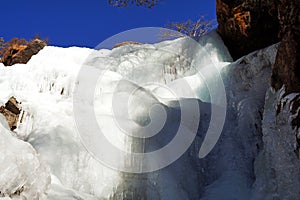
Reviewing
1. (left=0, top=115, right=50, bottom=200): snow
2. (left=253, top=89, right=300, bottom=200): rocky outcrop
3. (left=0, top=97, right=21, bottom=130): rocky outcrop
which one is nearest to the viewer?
(left=0, top=115, right=50, bottom=200): snow

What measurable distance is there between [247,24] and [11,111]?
14.8 ft

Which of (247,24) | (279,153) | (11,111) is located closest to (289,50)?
(279,153)

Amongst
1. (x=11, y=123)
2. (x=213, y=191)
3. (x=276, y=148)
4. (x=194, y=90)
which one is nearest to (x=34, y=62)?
(x=11, y=123)

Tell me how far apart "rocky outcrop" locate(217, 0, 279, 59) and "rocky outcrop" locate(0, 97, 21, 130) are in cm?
432

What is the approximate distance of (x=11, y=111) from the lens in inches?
211

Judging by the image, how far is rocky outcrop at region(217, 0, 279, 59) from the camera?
731 cm

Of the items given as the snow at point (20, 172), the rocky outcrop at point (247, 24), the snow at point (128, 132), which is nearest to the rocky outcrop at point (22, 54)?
the snow at point (128, 132)

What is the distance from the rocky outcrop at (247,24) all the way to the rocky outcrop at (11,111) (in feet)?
14.2

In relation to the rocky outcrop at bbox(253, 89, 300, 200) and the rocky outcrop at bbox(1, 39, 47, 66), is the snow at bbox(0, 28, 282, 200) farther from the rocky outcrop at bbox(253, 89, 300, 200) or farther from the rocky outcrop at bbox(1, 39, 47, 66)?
the rocky outcrop at bbox(1, 39, 47, 66)

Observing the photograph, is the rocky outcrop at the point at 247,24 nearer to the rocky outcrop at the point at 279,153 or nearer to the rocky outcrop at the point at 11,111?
the rocky outcrop at the point at 279,153

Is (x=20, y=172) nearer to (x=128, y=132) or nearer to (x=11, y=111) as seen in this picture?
(x=128, y=132)

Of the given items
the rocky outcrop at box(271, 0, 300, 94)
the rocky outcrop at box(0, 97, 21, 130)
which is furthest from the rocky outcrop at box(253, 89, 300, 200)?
the rocky outcrop at box(0, 97, 21, 130)

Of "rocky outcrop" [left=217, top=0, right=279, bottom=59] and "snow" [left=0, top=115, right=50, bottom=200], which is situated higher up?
"rocky outcrop" [left=217, top=0, right=279, bottom=59]

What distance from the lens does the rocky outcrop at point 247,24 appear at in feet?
24.0
